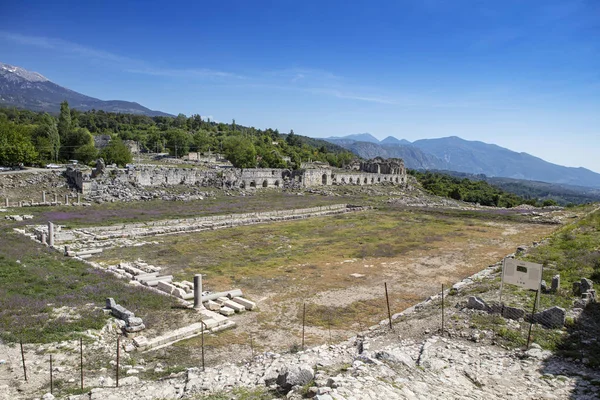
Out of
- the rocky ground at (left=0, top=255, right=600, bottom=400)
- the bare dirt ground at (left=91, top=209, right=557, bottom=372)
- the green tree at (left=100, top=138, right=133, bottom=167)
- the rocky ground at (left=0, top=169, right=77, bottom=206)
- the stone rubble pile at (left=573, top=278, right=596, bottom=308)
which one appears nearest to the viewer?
the rocky ground at (left=0, top=255, right=600, bottom=400)

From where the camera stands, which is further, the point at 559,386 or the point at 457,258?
the point at 457,258

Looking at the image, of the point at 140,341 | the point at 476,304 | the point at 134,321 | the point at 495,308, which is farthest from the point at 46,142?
the point at 495,308

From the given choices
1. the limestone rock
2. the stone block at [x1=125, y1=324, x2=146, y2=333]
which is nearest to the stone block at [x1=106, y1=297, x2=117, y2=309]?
the stone block at [x1=125, y1=324, x2=146, y2=333]

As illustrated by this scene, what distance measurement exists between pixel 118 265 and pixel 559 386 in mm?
20650

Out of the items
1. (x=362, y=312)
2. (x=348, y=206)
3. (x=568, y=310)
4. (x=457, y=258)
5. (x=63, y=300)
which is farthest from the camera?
(x=348, y=206)

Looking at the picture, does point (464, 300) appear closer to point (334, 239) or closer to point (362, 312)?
point (362, 312)

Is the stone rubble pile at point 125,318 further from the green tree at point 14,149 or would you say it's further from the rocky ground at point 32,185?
the green tree at point 14,149

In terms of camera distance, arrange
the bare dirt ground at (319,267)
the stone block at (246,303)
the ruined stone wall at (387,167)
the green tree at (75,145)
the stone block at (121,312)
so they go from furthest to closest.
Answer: the ruined stone wall at (387,167)
the green tree at (75,145)
the stone block at (246,303)
the bare dirt ground at (319,267)
the stone block at (121,312)

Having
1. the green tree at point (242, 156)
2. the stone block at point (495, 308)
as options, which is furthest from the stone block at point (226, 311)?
the green tree at point (242, 156)

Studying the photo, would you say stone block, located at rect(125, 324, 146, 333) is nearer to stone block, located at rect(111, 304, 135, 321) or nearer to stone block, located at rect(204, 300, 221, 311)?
stone block, located at rect(111, 304, 135, 321)

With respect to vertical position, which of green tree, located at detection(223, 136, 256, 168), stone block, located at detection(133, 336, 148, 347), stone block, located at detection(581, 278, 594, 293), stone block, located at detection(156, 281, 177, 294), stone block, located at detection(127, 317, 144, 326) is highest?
green tree, located at detection(223, 136, 256, 168)

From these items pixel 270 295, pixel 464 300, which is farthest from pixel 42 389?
pixel 464 300

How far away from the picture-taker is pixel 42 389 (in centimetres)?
930

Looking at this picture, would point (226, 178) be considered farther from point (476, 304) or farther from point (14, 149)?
point (476, 304)
